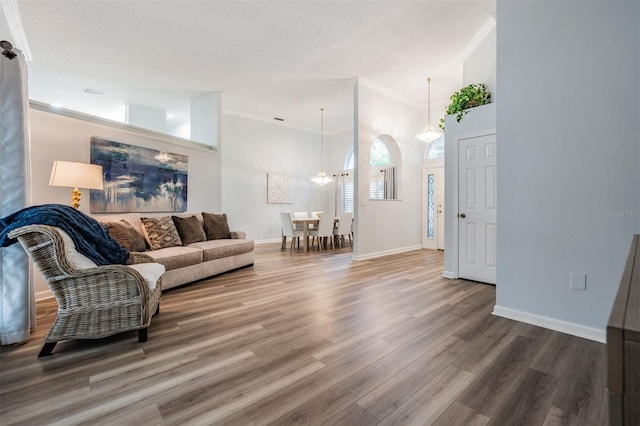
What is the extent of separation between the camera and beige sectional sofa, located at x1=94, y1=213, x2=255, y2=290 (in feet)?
11.2

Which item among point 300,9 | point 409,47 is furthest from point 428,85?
point 300,9

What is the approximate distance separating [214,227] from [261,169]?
363 centimetres

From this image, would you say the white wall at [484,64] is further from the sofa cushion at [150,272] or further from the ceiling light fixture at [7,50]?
the ceiling light fixture at [7,50]

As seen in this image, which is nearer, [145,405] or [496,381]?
[145,405]

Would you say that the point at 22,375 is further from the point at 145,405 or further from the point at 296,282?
the point at 296,282

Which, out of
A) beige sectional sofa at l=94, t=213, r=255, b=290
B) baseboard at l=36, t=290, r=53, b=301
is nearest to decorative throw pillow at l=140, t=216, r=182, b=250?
beige sectional sofa at l=94, t=213, r=255, b=290

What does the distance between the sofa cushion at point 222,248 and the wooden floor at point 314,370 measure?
1087mm

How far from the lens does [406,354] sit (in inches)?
76.9

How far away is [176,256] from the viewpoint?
11.4ft

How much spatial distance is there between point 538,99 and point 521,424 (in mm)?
2432

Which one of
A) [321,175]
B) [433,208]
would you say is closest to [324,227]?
[321,175]

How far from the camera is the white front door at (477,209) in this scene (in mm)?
3688

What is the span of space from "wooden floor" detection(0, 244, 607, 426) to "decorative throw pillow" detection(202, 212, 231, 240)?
6.07ft

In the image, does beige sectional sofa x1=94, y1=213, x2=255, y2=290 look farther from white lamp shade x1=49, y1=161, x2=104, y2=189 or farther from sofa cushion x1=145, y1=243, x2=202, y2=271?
white lamp shade x1=49, y1=161, x2=104, y2=189
